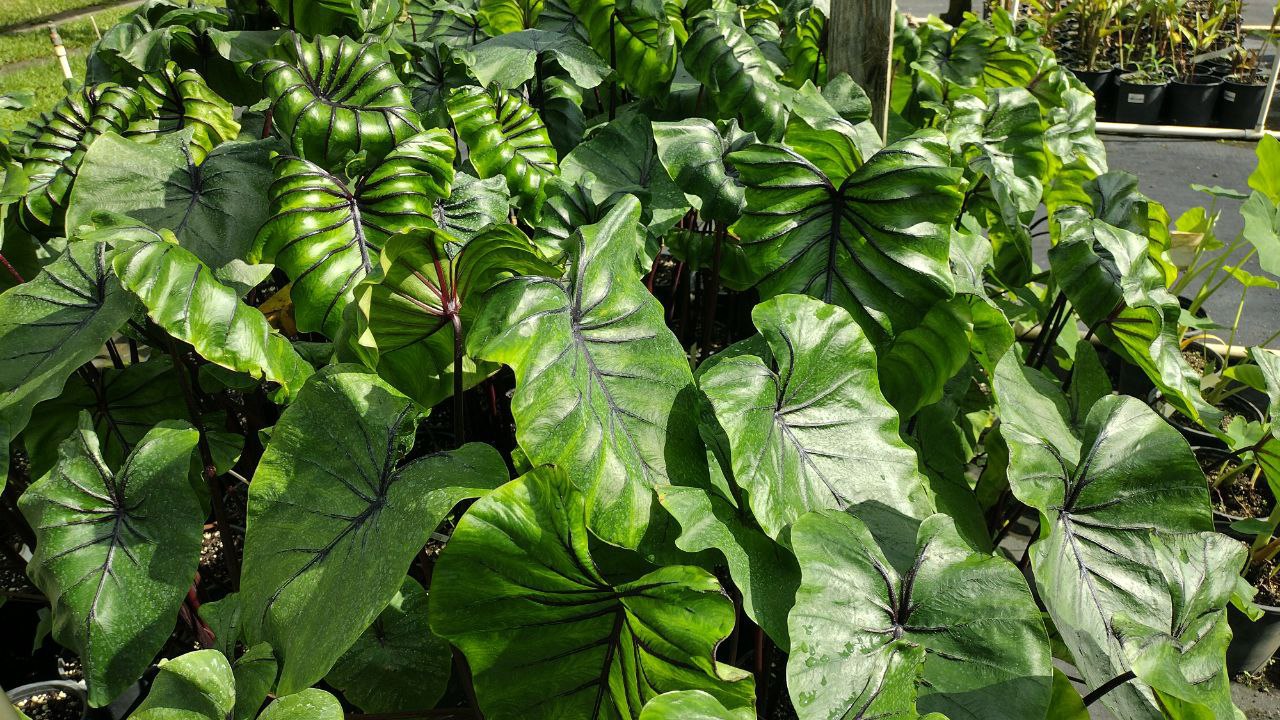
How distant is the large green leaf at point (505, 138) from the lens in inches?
62.1

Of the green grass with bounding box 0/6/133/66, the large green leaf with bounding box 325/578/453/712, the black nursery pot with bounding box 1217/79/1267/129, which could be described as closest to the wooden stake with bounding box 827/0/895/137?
the large green leaf with bounding box 325/578/453/712

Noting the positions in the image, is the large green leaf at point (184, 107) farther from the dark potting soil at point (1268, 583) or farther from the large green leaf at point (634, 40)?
the dark potting soil at point (1268, 583)

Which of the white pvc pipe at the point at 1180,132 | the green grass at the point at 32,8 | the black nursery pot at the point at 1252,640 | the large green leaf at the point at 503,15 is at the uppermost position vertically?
the large green leaf at the point at 503,15

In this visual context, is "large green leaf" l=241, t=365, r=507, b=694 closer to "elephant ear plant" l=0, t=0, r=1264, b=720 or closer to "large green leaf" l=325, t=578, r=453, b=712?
"elephant ear plant" l=0, t=0, r=1264, b=720

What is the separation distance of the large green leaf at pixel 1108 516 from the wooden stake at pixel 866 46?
83 cm

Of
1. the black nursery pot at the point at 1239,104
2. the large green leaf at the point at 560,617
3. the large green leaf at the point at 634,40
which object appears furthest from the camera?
the black nursery pot at the point at 1239,104

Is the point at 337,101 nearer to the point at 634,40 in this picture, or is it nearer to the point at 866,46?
the point at 634,40

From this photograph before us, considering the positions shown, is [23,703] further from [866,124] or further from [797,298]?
[866,124]

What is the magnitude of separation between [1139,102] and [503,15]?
14.5ft

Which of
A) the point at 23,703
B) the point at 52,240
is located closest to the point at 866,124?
the point at 52,240

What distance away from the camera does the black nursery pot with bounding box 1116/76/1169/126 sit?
5.13 m

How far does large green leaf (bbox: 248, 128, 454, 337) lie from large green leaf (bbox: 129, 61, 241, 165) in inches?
21.1

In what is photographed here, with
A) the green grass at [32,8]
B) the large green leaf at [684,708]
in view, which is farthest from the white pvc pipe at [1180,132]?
the green grass at [32,8]

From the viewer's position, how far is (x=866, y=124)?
1.59m
